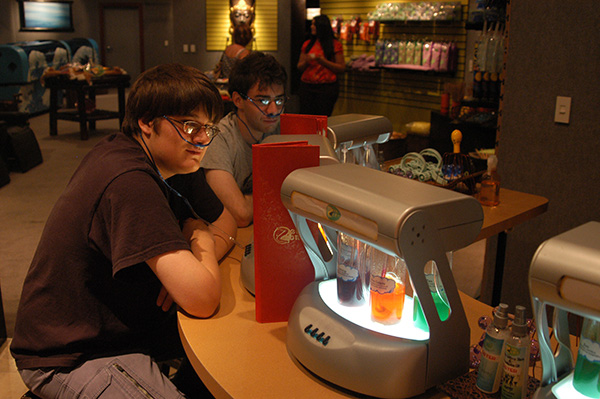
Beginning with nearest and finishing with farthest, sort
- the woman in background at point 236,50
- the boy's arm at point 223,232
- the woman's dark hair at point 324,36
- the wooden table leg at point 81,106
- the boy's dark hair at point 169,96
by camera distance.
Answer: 1. the boy's dark hair at point 169,96
2. the boy's arm at point 223,232
3. the woman in background at point 236,50
4. the woman's dark hair at point 324,36
5. the wooden table leg at point 81,106

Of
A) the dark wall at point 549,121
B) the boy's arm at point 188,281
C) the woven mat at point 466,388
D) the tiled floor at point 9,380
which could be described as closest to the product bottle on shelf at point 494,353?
the woven mat at point 466,388

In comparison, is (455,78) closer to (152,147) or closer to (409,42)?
(409,42)

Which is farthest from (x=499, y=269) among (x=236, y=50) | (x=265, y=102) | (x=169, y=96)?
(x=236, y=50)

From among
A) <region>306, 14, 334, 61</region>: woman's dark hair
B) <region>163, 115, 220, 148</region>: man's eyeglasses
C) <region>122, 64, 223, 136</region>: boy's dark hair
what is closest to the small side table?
<region>306, 14, 334, 61</region>: woman's dark hair

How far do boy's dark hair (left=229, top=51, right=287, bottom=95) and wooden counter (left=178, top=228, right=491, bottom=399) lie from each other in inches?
44.6

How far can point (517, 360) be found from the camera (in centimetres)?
107

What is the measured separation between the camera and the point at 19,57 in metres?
9.62

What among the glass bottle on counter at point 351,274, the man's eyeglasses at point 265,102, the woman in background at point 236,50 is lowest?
the glass bottle on counter at point 351,274

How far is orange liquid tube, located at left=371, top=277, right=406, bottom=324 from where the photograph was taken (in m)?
1.21

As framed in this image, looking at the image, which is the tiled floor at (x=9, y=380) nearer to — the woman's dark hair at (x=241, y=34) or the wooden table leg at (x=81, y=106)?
the woman's dark hair at (x=241, y=34)

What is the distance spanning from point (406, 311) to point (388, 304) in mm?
80

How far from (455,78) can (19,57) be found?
7545mm

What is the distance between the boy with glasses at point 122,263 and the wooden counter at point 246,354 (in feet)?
0.20

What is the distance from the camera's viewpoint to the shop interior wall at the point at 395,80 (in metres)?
6.33
